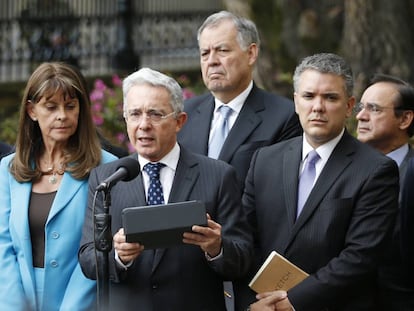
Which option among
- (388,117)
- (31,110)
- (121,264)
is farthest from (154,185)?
(388,117)

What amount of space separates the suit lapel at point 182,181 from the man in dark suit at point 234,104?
93cm

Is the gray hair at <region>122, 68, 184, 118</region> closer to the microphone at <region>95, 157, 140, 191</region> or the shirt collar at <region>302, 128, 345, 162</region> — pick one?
the microphone at <region>95, 157, 140, 191</region>

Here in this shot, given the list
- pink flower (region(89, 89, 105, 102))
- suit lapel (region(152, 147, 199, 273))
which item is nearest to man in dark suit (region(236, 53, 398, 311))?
suit lapel (region(152, 147, 199, 273))

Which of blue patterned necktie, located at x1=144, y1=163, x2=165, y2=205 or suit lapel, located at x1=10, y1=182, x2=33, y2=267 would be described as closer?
blue patterned necktie, located at x1=144, y1=163, x2=165, y2=205

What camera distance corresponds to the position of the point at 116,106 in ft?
38.0

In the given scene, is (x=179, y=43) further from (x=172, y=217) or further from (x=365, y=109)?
(x=172, y=217)

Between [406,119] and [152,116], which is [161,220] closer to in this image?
[152,116]

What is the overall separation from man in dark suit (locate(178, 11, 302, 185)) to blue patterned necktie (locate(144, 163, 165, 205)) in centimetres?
101

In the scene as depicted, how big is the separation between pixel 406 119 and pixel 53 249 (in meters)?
2.50

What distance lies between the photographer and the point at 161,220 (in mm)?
5098

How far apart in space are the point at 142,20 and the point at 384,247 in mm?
13019

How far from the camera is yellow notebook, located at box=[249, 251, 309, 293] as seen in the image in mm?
5633

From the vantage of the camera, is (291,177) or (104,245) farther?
(291,177)

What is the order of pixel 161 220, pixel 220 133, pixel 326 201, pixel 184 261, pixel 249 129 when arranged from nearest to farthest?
pixel 161 220 < pixel 184 261 < pixel 326 201 < pixel 249 129 < pixel 220 133
